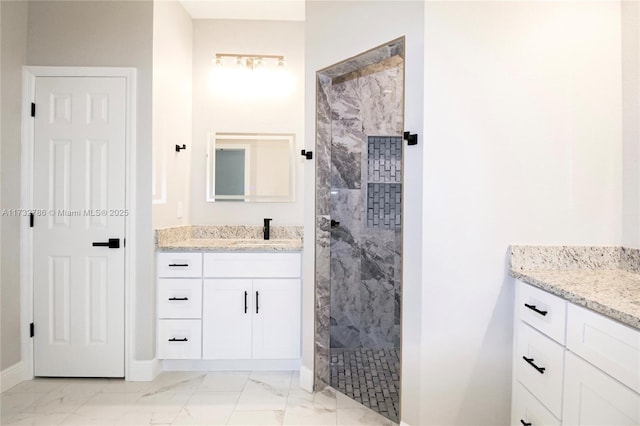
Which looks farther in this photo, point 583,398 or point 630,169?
point 630,169

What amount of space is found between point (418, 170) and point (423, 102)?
331 millimetres

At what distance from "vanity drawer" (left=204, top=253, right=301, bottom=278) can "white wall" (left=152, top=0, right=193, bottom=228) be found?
502 millimetres

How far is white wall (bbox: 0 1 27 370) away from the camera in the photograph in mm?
2250

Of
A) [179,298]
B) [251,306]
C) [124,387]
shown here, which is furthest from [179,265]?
[124,387]

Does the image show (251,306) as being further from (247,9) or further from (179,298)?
(247,9)

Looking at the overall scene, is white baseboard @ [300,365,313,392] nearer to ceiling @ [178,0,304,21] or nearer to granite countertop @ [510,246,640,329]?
granite countertop @ [510,246,640,329]

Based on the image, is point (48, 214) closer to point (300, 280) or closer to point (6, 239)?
point (6, 239)

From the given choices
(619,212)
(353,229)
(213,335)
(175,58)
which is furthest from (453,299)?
(175,58)

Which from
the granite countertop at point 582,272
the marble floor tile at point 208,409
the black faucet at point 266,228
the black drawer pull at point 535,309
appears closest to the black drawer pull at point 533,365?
the black drawer pull at point 535,309

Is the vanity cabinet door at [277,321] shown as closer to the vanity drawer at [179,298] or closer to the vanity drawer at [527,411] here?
the vanity drawer at [179,298]

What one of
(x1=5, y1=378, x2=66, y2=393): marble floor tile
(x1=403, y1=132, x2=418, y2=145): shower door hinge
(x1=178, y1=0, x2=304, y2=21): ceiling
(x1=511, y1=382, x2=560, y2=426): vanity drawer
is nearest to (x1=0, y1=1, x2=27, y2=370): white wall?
(x1=5, y1=378, x2=66, y2=393): marble floor tile

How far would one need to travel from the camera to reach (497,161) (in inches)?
66.3

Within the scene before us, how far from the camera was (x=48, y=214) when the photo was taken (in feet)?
7.86

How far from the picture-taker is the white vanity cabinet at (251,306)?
8.17 ft
